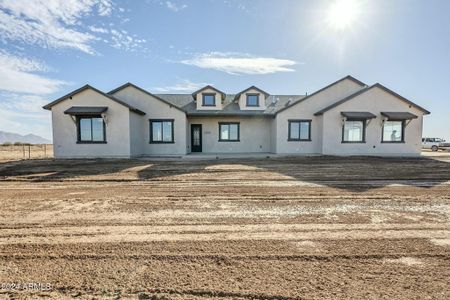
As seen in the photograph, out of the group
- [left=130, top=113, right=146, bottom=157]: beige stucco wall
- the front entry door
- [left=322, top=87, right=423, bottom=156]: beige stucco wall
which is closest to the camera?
[left=130, top=113, right=146, bottom=157]: beige stucco wall

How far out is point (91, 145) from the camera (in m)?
14.7

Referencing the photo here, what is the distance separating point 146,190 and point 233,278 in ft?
15.6

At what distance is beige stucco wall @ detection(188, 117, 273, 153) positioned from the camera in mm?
18609

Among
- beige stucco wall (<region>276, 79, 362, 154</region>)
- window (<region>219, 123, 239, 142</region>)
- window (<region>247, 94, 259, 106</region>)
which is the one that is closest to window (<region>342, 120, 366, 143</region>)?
beige stucco wall (<region>276, 79, 362, 154</region>)

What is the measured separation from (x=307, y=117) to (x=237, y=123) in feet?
16.9

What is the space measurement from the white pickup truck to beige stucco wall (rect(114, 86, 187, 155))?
27.4 m

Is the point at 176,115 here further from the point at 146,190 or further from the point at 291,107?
the point at 146,190

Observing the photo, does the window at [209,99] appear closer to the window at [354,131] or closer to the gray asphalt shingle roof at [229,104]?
the gray asphalt shingle roof at [229,104]

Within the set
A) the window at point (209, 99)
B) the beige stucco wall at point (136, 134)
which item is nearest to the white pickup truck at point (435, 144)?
the window at point (209, 99)

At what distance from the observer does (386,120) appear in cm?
1634

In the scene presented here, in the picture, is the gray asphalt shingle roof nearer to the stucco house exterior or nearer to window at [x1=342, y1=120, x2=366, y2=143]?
the stucco house exterior

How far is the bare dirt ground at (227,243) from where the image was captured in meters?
2.41

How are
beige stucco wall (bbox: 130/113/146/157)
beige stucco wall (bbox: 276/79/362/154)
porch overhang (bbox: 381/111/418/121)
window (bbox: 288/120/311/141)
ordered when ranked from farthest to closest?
window (bbox: 288/120/311/141) → beige stucco wall (bbox: 276/79/362/154) → porch overhang (bbox: 381/111/418/121) → beige stucco wall (bbox: 130/113/146/157)

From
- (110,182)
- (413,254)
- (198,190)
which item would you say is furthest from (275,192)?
(110,182)
